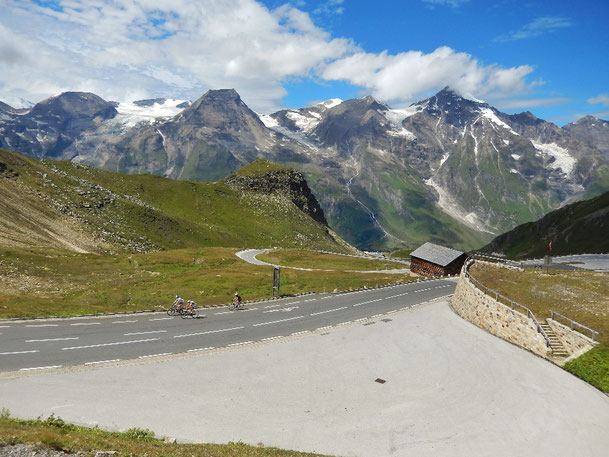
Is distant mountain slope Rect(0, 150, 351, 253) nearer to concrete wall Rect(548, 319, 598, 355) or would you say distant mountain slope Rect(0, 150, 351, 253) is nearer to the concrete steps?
the concrete steps

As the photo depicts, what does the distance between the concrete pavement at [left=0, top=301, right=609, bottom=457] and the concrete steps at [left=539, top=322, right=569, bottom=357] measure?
2.18m

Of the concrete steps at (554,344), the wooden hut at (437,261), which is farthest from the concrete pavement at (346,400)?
the wooden hut at (437,261)

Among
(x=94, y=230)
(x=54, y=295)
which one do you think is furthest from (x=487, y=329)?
(x=94, y=230)

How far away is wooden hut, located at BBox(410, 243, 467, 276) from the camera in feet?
271

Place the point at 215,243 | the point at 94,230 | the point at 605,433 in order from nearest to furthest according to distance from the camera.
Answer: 1. the point at 605,433
2. the point at 94,230
3. the point at 215,243

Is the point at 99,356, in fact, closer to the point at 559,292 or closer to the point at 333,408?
the point at 333,408

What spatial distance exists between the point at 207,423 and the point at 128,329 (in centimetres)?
1878

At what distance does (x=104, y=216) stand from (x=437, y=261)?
10432 centimetres

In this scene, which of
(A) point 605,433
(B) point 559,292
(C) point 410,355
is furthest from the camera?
(B) point 559,292

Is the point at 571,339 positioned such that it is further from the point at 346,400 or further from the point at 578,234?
the point at 578,234

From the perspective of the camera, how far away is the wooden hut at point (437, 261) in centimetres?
8256

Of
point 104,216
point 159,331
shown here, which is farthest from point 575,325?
point 104,216

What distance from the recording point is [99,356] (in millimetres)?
30453

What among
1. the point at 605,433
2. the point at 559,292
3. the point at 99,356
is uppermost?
the point at 559,292
